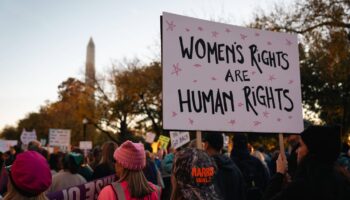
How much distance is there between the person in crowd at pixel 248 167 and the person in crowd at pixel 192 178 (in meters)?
2.82

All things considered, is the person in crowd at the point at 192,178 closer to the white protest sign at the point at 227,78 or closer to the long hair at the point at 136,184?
the long hair at the point at 136,184

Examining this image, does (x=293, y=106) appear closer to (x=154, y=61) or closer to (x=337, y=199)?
(x=337, y=199)

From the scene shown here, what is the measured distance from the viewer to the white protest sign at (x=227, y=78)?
4617mm

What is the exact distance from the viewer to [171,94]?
4.52 meters

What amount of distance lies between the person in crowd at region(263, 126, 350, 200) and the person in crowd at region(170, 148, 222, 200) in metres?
0.58

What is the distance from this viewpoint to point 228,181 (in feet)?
14.4

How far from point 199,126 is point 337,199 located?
2036mm

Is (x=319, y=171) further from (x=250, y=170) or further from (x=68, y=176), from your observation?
(x=68, y=176)

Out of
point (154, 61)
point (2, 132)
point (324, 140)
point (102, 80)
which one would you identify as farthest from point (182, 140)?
point (2, 132)

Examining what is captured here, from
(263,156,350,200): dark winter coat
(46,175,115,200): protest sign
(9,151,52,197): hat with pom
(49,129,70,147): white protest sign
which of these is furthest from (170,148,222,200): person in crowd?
(49,129,70,147): white protest sign

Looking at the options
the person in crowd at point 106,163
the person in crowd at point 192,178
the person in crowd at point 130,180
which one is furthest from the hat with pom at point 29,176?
the person in crowd at point 106,163

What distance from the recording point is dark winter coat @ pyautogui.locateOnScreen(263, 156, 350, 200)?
277cm

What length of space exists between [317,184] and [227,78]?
2.41 m

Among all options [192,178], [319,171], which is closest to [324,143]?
[319,171]
